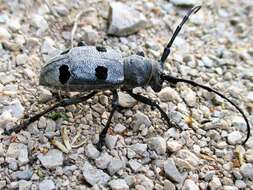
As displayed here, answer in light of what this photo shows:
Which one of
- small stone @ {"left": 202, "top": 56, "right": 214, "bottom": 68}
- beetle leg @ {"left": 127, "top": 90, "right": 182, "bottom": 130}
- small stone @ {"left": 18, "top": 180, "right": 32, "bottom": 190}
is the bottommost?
small stone @ {"left": 18, "top": 180, "right": 32, "bottom": 190}

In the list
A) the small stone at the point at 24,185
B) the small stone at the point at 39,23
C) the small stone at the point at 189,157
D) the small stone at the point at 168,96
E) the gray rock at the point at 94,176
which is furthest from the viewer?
the small stone at the point at 39,23

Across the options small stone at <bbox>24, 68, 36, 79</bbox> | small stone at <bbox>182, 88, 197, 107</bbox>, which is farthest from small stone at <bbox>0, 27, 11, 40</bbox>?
small stone at <bbox>182, 88, 197, 107</bbox>

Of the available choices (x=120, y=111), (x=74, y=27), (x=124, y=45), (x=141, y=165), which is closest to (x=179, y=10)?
(x=124, y=45)

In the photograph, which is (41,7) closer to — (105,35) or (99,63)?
(105,35)

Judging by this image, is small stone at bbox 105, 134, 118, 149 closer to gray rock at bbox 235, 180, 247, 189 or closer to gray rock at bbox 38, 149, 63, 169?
gray rock at bbox 38, 149, 63, 169

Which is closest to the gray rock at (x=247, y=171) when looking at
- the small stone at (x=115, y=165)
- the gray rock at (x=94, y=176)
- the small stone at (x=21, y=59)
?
the small stone at (x=115, y=165)

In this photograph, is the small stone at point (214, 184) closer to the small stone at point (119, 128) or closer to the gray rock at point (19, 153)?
the small stone at point (119, 128)

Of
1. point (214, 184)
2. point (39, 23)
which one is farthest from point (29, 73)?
A: point (214, 184)
